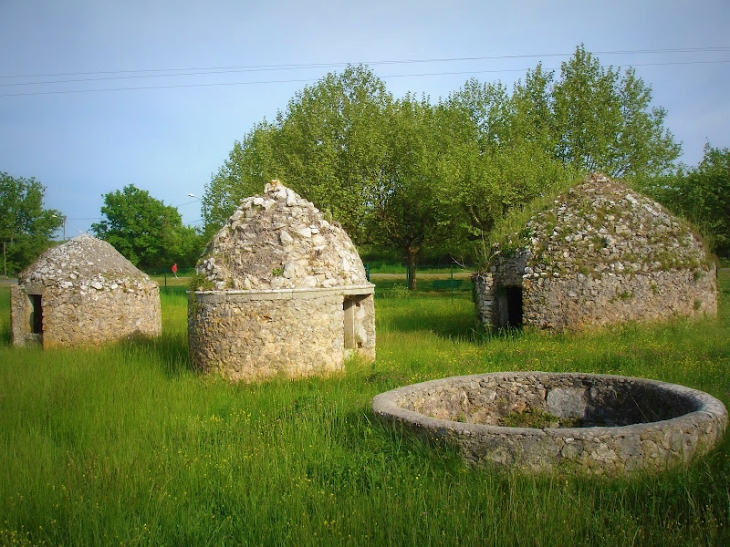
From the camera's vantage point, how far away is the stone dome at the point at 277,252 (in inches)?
374

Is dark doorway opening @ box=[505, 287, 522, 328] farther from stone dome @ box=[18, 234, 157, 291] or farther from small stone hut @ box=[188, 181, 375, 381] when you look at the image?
stone dome @ box=[18, 234, 157, 291]

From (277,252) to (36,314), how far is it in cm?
869

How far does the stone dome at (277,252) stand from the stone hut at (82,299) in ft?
14.8

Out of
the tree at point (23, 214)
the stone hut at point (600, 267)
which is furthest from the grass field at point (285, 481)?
the tree at point (23, 214)

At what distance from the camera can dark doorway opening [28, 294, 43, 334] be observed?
46.6ft

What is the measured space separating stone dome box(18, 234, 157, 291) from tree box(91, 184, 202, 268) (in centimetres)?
3563

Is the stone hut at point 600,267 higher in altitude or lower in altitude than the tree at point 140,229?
lower

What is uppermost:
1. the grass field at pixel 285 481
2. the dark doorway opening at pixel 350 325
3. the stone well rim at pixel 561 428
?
the dark doorway opening at pixel 350 325

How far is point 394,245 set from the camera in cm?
3108

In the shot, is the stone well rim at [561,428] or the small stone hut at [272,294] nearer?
the stone well rim at [561,428]

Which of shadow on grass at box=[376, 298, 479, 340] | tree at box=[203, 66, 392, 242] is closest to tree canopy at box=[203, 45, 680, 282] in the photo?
tree at box=[203, 66, 392, 242]

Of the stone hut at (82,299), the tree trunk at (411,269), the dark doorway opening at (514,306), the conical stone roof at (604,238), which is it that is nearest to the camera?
the conical stone roof at (604,238)

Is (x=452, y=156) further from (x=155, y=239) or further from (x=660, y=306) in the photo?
(x=155, y=239)

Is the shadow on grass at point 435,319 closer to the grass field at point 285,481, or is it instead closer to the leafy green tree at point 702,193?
the grass field at point 285,481
